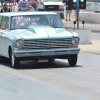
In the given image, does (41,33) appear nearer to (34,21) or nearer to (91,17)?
(34,21)

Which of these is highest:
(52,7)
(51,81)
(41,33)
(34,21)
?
(34,21)

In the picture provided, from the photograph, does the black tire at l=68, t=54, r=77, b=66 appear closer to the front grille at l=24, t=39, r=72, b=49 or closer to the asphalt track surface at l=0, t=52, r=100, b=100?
the asphalt track surface at l=0, t=52, r=100, b=100

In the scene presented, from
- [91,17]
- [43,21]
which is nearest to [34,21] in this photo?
[43,21]

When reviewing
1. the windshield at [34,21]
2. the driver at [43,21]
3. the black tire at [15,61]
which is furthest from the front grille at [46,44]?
the driver at [43,21]

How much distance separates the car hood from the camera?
602 inches

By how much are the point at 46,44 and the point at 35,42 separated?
308 millimetres

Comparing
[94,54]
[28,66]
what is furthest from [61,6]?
[28,66]

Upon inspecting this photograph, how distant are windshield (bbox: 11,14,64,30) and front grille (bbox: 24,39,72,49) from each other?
138cm

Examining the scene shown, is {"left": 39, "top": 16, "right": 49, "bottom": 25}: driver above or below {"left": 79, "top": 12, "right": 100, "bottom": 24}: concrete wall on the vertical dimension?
above

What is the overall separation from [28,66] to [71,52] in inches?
57.0

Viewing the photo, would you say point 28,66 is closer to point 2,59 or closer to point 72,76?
point 2,59

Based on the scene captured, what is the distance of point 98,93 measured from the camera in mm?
10969

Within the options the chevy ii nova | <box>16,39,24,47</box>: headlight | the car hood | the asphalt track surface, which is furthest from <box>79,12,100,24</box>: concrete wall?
<box>16,39,24,47</box>: headlight

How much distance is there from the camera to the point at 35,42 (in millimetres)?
15188
